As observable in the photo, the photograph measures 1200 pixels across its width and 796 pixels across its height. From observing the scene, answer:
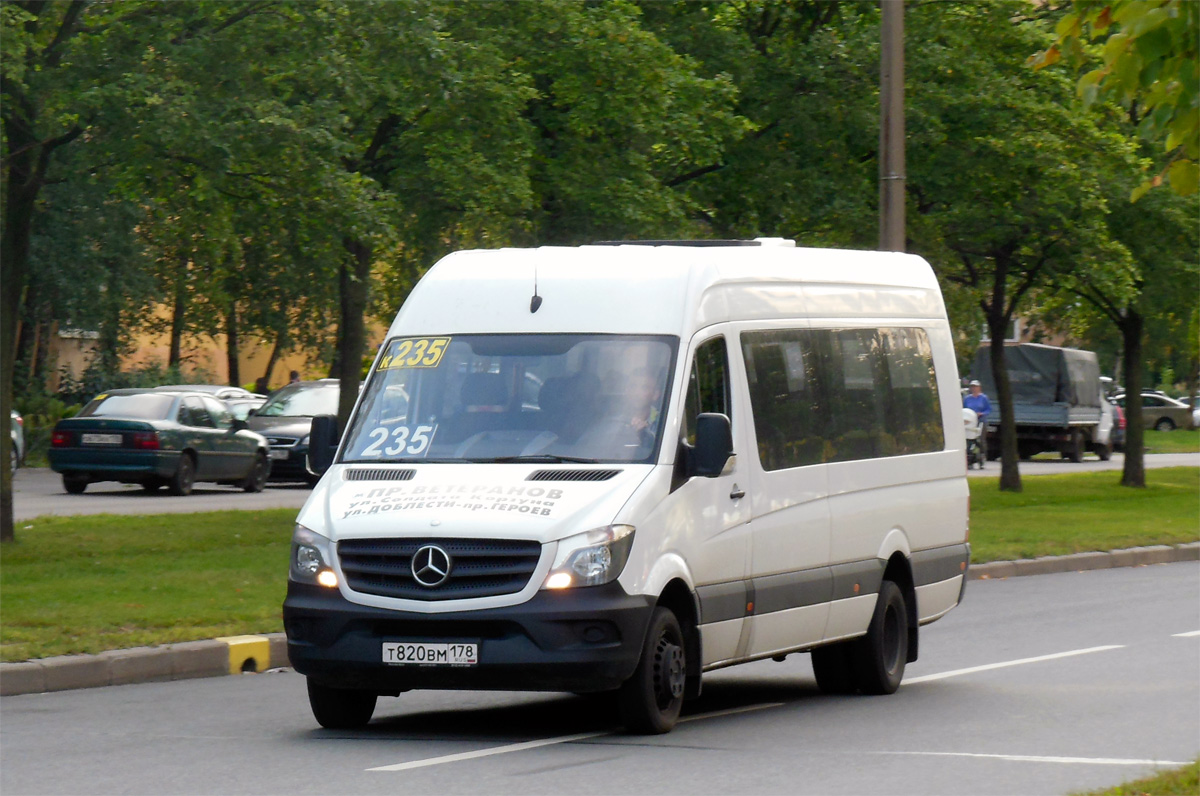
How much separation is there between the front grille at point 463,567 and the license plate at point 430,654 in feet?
0.69

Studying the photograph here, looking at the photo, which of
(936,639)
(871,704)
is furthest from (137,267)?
(871,704)

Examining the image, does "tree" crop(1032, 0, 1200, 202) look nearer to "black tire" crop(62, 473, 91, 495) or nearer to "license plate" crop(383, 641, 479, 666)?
"license plate" crop(383, 641, 479, 666)

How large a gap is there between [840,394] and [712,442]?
82.1 inches

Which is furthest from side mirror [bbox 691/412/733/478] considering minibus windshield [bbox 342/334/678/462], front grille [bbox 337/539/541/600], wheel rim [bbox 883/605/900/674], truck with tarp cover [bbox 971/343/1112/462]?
truck with tarp cover [bbox 971/343/1112/462]

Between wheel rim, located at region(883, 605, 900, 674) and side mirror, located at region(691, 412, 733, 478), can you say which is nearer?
side mirror, located at region(691, 412, 733, 478)

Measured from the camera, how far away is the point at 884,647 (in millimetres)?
10742

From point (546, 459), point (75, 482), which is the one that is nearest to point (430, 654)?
point (546, 459)

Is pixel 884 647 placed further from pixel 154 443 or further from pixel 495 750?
pixel 154 443

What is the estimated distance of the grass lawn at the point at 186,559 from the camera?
12.0m

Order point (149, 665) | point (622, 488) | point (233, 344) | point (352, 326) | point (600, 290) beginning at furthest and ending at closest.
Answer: point (233, 344) → point (352, 326) → point (149, 665) → point (600, 290) → point (622, 488)

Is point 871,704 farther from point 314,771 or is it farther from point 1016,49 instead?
point 1016,49

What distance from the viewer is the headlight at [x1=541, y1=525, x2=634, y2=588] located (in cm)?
826

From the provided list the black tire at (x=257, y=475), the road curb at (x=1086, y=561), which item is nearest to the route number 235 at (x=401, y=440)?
the road curb at (x=1086, y=561)

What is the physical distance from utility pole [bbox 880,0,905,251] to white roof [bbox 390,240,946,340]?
236 inches
